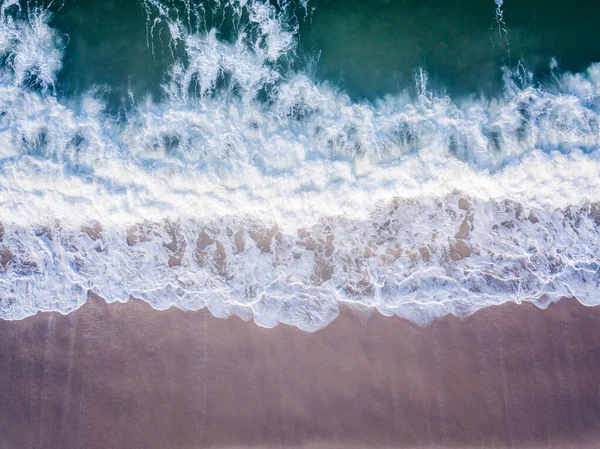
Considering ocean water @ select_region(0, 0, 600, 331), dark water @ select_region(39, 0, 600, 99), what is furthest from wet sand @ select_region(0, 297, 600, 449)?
dark water @ select_region(39, 0, 600, 99)

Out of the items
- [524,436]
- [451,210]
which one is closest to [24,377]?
[451,210]

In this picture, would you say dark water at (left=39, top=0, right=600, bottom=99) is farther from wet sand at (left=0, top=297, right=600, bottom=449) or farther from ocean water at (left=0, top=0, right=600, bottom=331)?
wet sand at (left=0, top=297, right=600, bottom=449)

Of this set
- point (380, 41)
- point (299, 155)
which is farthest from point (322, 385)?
point (380, 41)

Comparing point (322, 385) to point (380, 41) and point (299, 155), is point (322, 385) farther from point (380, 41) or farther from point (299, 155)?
point (380, 41)

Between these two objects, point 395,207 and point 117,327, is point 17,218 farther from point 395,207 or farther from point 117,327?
point 395,207

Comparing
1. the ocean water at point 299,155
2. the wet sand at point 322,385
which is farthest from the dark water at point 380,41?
the wet sand at point 322,385

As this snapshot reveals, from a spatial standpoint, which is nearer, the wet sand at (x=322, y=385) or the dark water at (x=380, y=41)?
the wet sand at (x=322, y=385)

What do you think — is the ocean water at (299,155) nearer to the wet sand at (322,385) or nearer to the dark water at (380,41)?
the dark water at (380,41)
